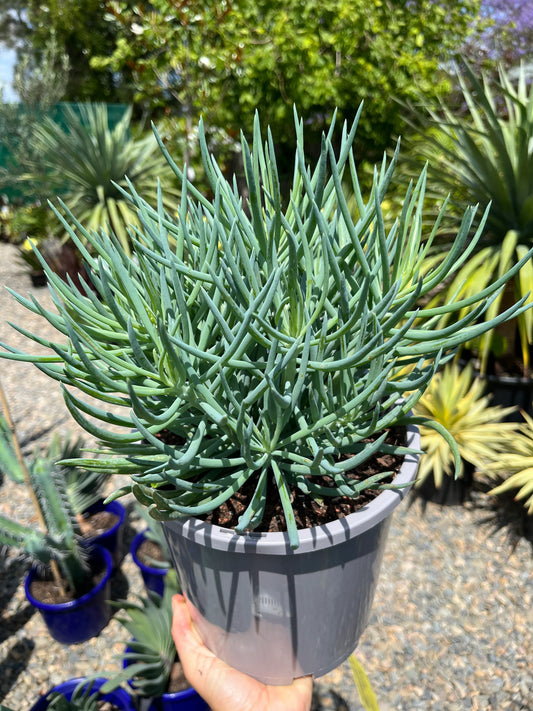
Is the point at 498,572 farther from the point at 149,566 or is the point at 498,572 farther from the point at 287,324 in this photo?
the point at 287,324

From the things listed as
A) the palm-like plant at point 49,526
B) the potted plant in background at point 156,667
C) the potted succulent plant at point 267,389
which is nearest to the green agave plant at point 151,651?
the potted plant in background at point 156,667

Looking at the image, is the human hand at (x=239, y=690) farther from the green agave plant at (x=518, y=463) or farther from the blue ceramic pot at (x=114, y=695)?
the green agave plant at (x=518, y=463)

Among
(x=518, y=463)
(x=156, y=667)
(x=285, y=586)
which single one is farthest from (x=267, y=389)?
(x=518, y=463)

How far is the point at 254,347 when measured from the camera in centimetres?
67

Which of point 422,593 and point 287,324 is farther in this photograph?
point 422,593

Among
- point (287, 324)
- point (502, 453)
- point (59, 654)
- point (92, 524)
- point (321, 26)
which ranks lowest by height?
point (59, 654)

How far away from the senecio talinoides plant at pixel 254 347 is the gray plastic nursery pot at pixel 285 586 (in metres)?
0.03

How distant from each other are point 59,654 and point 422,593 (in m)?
1.26

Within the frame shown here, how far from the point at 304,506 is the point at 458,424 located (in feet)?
4.61

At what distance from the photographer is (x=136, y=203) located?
731 millimetres

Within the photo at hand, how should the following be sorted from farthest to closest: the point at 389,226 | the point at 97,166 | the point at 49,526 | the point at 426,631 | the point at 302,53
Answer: the point at 97,166
the point at 302,53
the point at 389,226
the point at 426,631
the point at 49,526

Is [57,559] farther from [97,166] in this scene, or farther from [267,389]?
[97,166]

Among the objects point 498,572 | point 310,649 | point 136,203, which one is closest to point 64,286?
point 136,203

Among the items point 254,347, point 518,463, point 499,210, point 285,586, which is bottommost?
point 518,463
